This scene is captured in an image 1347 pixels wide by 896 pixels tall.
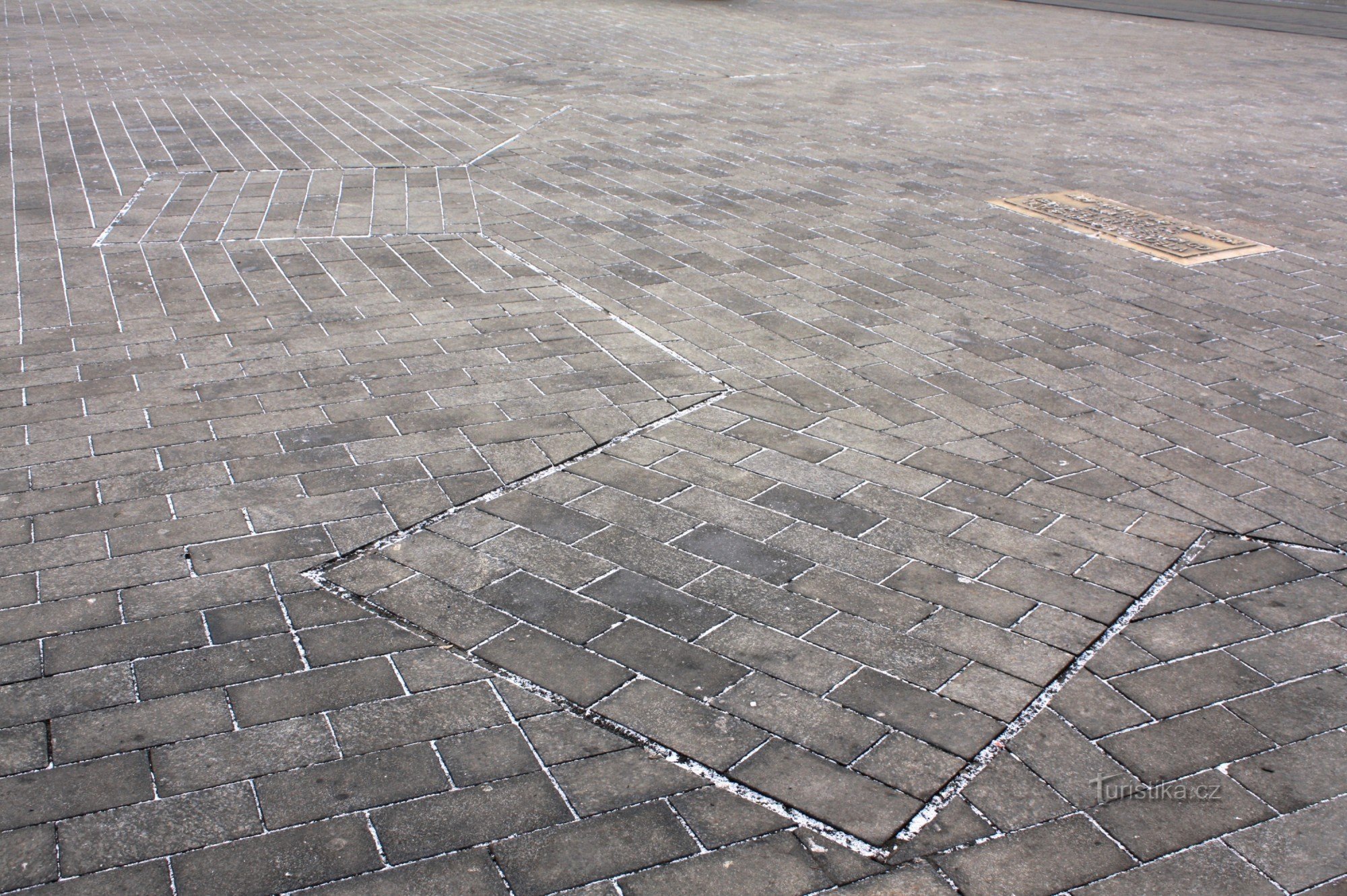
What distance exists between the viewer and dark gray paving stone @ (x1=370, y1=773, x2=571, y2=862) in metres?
2.69

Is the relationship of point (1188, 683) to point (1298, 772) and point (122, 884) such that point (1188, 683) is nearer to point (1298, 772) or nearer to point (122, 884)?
point (1298, 772)

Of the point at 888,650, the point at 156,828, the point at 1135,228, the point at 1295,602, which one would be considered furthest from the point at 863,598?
the point at 1135,228

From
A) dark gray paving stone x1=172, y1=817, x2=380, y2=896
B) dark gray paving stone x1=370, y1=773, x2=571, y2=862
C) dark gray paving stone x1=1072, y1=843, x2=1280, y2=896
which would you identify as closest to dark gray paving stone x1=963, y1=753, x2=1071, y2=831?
dark gray paving stone x1=1072, y1=843, x2=1280, y2=896

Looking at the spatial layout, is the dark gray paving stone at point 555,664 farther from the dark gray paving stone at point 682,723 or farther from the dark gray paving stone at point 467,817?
the dark gray paving stone at point 467,817

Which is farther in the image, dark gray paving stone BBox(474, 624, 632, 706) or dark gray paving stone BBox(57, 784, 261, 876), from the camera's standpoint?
dark gray paving stone BBox(474, 624, 632, 706)

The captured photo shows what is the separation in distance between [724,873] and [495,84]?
10.8 meters

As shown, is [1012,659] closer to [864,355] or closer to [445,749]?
[445,749]

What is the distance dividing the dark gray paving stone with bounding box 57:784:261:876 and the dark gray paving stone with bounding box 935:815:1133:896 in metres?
1.80

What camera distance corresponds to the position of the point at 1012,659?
134 inches

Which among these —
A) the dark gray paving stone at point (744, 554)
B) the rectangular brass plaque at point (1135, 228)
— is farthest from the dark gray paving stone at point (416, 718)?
the rectangular brass plaque at point (1135, 228)

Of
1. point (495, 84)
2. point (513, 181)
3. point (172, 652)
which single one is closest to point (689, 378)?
point (172, 652)

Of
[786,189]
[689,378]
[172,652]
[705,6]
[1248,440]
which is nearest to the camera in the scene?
[172,652]

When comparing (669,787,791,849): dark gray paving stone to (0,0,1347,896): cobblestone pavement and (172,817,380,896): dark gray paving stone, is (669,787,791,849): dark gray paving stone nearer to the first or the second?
(0,0,1347,896): cobblestone pavement

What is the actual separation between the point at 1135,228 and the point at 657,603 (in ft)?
18.2
